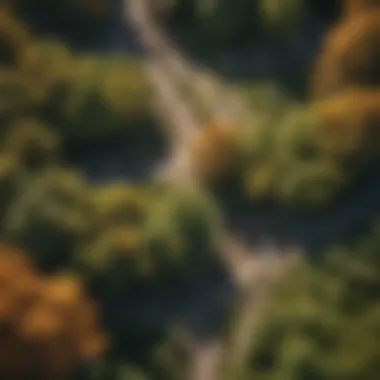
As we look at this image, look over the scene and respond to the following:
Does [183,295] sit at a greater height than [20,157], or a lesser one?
lesser

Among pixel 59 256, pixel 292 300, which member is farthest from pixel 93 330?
pixel 292 300

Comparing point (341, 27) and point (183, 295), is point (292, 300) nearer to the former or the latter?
point (183, 295)

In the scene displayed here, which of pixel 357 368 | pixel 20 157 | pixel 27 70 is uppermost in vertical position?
pixel 27 70

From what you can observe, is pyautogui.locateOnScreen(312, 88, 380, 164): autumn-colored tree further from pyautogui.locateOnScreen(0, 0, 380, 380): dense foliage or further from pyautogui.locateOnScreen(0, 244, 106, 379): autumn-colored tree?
pyautogui.locateOnScreen(0, 244, 106, 379): autumn-colored tree

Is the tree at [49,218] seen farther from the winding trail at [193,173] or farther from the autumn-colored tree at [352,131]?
the autumn-colored tree at [352,131]

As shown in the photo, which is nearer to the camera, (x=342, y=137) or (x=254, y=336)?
(x=254, y=336)

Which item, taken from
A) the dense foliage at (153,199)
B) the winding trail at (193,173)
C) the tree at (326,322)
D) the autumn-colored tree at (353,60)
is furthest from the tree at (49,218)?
the autumn-colored tree at (353,60)
